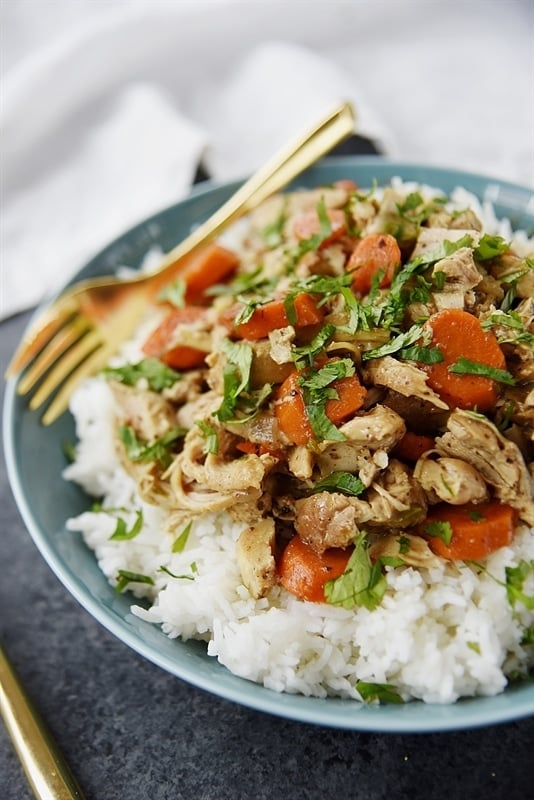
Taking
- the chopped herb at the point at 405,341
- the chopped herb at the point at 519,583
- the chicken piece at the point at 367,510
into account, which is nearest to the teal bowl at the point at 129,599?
the chopped herb at the point at 519,583

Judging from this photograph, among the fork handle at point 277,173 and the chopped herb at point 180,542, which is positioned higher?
the fork handle at point 277,173

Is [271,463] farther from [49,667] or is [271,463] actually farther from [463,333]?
[49,667]

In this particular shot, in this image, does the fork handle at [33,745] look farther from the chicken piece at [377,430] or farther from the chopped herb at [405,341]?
the chopped herb at [405,341]

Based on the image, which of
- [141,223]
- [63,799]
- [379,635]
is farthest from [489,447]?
[141,223]

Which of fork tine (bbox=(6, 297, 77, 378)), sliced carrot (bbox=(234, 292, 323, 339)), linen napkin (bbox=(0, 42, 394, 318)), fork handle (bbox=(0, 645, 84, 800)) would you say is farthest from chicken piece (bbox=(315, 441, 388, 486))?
linen napkin (bbox=(0, 42, 394, 318))

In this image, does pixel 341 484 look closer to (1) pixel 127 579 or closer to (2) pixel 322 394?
(2) pixel 322 394

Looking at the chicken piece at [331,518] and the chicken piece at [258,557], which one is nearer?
the chicken piece at [331,518]

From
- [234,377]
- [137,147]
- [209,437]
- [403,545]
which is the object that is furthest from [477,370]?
[137,147]

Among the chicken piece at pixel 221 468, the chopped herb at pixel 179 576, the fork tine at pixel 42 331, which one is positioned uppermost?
the fork tine at pixel 42 331
